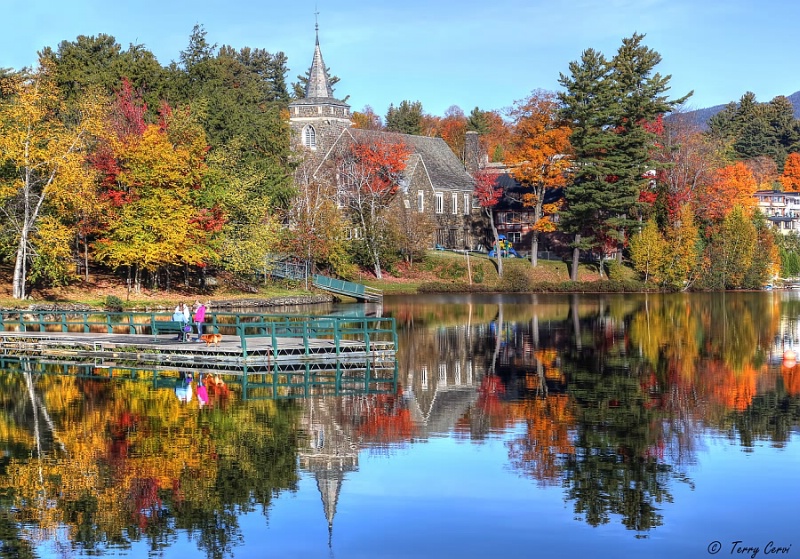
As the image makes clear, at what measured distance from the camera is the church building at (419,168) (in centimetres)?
10100

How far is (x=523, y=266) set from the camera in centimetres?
9431

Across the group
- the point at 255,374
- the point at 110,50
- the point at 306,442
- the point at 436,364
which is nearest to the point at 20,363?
the point at 255,374

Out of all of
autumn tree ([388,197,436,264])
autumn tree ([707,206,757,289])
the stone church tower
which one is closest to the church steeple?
the stone church tower

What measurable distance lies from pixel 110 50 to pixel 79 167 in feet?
87.0

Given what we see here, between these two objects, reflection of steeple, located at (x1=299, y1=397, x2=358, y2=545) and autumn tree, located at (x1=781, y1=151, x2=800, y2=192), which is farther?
autumn tree, located at (x1=781, y1=151, x2=800, y2=192)

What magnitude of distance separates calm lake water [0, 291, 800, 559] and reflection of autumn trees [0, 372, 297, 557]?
0.20ft

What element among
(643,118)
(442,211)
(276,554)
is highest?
(643,118)

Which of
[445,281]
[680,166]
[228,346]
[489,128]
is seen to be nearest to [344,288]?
[445,281]

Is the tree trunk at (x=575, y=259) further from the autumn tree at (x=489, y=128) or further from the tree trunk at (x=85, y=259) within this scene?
the autumn tree at (x=489, y=128)

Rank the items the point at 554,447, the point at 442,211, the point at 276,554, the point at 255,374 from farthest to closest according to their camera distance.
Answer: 1. the point at 442,211
2. the point at 255,374
3. the point at 554,447
4. the point at 276,554

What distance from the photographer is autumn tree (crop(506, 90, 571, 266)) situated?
300 ft

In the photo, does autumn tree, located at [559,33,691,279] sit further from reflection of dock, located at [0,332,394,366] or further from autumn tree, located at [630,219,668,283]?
reflection of dock, located at [0,332,394,366]

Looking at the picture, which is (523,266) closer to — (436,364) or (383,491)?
(436,364)

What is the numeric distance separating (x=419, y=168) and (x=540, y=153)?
14.8 m
